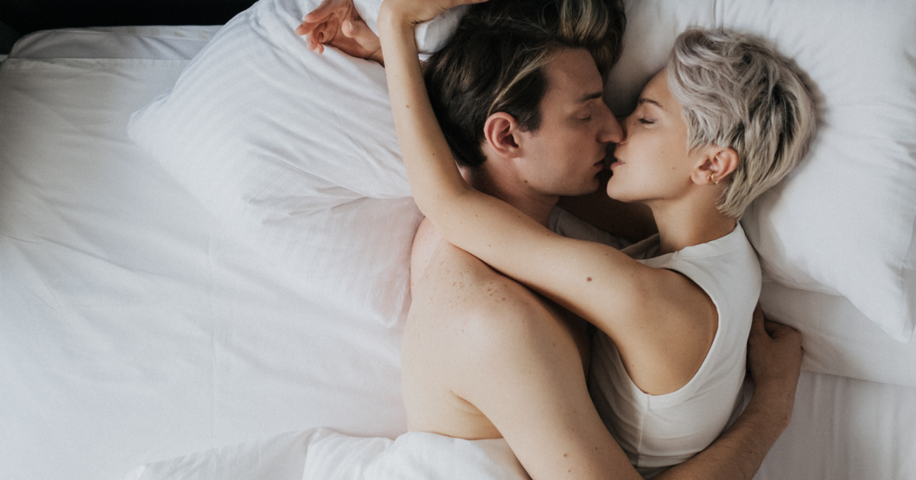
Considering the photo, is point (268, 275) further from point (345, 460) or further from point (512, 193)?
point (512, 193)

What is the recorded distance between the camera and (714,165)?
3.38 feet

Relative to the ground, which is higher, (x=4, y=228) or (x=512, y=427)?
(x=4, y=228)

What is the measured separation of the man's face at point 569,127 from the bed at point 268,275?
13 centimetres

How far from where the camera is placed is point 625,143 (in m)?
1.10

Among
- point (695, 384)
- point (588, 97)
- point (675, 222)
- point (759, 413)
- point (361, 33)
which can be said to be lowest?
point (759, 413)

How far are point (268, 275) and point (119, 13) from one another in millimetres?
970

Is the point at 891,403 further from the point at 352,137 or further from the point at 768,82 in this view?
the point at 352,137

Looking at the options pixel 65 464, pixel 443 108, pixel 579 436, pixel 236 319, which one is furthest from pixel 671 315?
pixel 65 464

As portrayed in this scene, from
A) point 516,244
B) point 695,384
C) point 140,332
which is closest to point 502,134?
point 516,244

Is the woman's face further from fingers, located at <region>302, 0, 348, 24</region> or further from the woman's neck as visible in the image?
fingers, located at <region>302, 0, 348, 24</region>

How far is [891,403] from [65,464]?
5.73ft

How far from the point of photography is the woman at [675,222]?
950 millimetres

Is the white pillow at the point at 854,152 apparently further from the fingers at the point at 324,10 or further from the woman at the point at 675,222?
the fingers at the point at 324,10

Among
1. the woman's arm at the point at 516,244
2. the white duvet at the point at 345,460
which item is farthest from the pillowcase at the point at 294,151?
the white duvet at the point at 345,460
